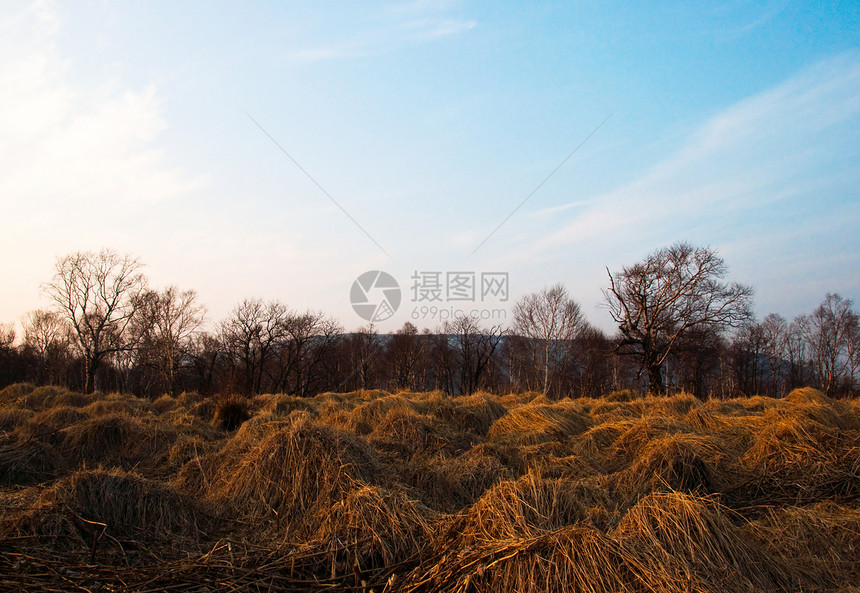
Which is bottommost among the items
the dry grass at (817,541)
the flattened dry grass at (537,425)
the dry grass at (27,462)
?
the dry grass at (27,462)

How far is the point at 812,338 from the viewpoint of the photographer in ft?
137

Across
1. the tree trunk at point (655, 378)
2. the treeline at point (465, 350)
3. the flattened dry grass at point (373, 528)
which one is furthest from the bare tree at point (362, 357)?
the flattened dry grass at point (373, 528)

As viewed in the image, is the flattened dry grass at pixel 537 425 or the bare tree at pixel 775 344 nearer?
the flattened dry grass at pixel 537 425

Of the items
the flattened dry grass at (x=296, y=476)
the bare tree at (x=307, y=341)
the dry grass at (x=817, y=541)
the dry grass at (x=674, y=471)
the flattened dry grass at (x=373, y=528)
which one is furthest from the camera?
the bare tree at (x=307, y=341)

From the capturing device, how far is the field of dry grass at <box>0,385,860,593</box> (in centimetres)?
283

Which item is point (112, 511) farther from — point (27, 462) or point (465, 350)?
point (465, 350)

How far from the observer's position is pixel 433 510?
4.66 m

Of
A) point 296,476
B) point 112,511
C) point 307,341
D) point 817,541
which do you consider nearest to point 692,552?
point 817,541

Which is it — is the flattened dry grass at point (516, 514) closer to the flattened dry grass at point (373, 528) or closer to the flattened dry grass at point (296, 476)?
the flattened dry grass at point (373, 528)

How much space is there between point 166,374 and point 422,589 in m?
38.5

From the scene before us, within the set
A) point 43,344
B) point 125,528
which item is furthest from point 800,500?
point 43,344

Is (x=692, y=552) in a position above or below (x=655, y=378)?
above

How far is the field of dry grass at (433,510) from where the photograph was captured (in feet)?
9.29

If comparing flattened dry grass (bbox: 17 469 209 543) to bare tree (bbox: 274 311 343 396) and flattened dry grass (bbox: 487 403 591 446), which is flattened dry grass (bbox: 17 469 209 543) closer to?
flattened dry grass (bbox: 487 403 591 446)
